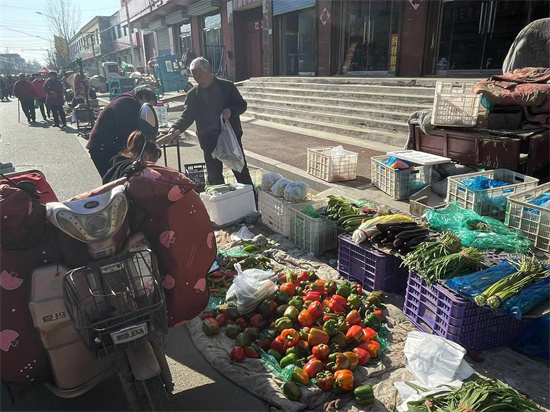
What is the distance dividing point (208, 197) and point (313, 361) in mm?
3066

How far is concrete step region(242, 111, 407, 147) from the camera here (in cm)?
941

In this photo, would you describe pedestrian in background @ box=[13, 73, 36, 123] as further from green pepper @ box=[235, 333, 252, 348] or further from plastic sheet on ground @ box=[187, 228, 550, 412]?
green pepper @ box=[235, 333, 252, 348]

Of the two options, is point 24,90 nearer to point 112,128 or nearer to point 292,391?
point 112,128

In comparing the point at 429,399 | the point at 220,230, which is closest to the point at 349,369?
the point at 429,399

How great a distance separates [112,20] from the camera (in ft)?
180

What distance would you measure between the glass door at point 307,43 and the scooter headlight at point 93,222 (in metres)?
15.7

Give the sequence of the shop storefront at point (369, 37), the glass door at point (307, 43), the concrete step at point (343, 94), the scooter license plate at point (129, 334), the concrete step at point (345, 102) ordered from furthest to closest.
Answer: the glass door at point (307, 43), the shop storefront at point (369, 37), the concrete step at point (343, 94), the concrete step at point (345, 102), the scooter license plate at point (129, 334)

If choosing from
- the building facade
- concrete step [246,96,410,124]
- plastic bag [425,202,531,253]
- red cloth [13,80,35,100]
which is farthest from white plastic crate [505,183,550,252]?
red cloth [13,80,35,100]

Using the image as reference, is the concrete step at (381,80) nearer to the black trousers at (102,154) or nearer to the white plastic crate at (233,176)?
the white plastic crate at (233,176)

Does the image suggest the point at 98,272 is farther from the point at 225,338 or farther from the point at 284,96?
the point at 284,96

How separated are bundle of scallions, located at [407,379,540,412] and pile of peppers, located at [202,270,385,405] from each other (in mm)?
407

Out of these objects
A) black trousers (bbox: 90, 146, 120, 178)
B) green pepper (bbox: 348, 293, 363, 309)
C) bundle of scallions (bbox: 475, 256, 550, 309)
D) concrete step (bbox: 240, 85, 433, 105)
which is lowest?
green pepper (bbox: 348, 293, 363, 309)

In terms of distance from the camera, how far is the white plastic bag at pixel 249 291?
349 centimetres

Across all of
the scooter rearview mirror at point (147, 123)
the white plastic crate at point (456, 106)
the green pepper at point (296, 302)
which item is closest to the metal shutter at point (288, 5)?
the white plastic crate at point (456, 106)
